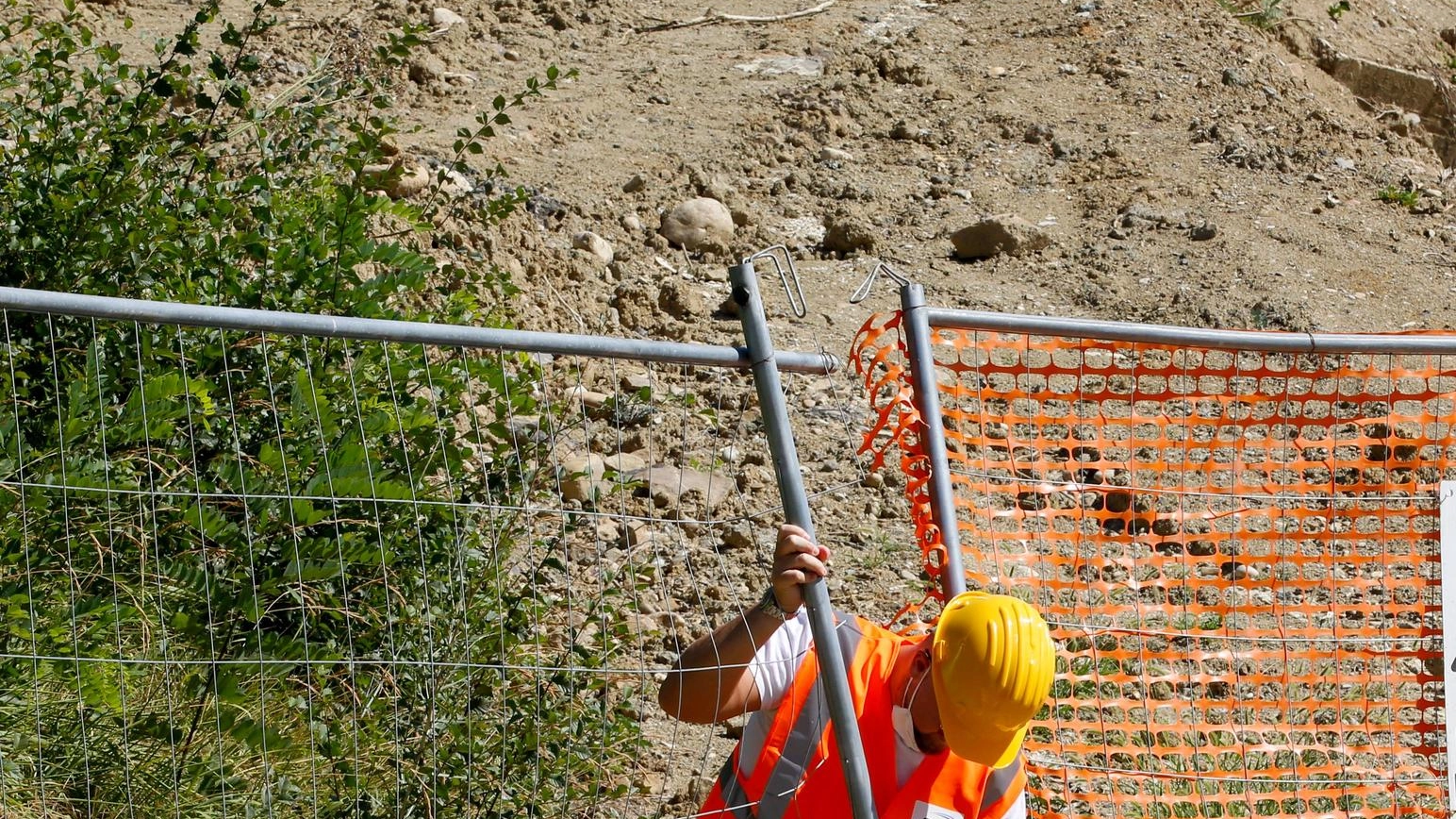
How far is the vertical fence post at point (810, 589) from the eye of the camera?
2.74 m

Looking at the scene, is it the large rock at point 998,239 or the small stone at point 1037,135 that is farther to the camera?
the small stone at point 1037,135

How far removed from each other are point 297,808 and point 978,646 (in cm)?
186

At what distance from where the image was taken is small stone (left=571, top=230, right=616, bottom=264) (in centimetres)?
681

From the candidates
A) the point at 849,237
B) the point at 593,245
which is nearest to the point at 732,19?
the point at 849,237

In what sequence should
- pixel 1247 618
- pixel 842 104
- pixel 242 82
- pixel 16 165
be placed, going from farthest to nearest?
1. pixel 842 104
2. pixel 242 82
3. pixel 1247 618
4. pixel 16 165

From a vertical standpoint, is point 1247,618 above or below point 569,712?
below

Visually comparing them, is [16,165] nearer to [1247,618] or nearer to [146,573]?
[146,573]

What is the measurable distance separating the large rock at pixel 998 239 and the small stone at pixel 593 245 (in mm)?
1806

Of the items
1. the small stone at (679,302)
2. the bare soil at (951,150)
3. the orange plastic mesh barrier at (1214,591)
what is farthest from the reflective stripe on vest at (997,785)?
the small stone at (679,302)

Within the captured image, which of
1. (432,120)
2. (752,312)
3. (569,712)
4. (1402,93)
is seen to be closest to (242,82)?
(432,120)

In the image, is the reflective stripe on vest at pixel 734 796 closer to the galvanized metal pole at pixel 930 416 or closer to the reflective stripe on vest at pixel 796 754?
the reflective stripe on vest at pixel 796 754

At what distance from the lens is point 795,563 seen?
2730mm

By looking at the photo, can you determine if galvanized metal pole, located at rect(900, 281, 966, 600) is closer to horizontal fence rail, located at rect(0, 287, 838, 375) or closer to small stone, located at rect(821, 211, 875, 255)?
horizontal fence rail, located at rect(0, 287, 838, 375)

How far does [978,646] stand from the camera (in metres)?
2.69
